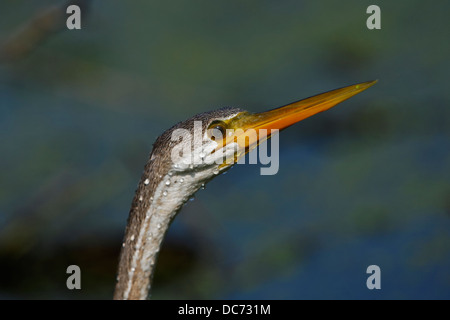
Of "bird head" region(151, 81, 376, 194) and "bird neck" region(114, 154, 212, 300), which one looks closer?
"bird head" region(151, 81, 376, 194)

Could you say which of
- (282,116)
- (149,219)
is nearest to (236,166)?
(149,219)

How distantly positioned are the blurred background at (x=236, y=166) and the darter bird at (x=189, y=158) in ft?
3.91

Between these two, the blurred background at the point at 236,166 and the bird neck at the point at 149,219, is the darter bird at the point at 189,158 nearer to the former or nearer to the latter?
the bird neck at the point at 149,219

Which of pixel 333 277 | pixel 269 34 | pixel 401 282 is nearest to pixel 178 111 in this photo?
pixel 269 34

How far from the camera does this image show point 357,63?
19.3ft

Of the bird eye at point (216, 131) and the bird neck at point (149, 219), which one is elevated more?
the bird eye at point (216, 131)

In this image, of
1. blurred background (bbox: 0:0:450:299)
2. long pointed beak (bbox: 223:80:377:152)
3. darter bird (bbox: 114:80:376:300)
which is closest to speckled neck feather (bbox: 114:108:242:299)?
darter bird (bbox: 114:80:376:300)

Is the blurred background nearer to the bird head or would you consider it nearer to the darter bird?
the darter bird

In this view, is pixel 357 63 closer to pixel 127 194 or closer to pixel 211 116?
pixel 127 194

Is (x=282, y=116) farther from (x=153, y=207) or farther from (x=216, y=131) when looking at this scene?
(x=153, y=207)

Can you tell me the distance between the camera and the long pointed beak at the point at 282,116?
3141 millimetres

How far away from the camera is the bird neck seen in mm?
3275

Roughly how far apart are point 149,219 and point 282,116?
0.97 m

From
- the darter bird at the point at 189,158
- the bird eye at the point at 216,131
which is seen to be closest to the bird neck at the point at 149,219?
the darter bird at the point at 189,158
